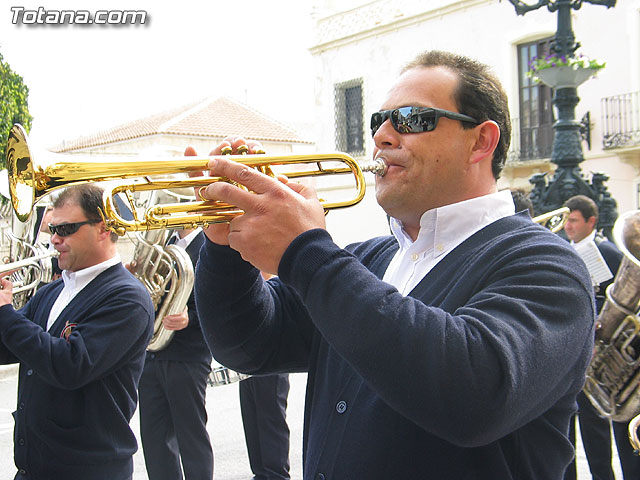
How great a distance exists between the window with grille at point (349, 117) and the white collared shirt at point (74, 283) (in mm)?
16463

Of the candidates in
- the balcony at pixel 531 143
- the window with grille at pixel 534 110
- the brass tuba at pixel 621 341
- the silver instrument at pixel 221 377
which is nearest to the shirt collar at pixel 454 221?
the brass tuba at pixel 621 341

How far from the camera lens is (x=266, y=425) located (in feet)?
16.7

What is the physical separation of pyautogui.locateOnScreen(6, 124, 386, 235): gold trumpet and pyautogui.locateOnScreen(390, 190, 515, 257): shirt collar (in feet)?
0.57

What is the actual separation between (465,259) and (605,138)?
1454cm

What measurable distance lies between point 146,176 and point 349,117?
18507 millimetres

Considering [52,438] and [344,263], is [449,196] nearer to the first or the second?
[344,263]

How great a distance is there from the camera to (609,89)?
14.7m

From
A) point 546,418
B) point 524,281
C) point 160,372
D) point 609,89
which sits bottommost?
point 160,372

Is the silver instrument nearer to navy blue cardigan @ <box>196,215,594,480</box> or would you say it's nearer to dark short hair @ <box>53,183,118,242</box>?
→ dark short hair @ <box>53,183,118,242</box>

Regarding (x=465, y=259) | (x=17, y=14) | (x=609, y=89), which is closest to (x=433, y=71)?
(x=465, y=259)

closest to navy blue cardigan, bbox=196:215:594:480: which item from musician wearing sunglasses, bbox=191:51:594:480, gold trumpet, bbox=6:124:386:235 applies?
musician wearing sunglasses, bbox=191:51:594:480

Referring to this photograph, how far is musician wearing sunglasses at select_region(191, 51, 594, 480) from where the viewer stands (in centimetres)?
138

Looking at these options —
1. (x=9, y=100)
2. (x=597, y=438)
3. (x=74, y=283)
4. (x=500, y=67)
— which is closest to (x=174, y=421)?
(x=74, y=283)

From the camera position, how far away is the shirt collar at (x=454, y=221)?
1.78 m
